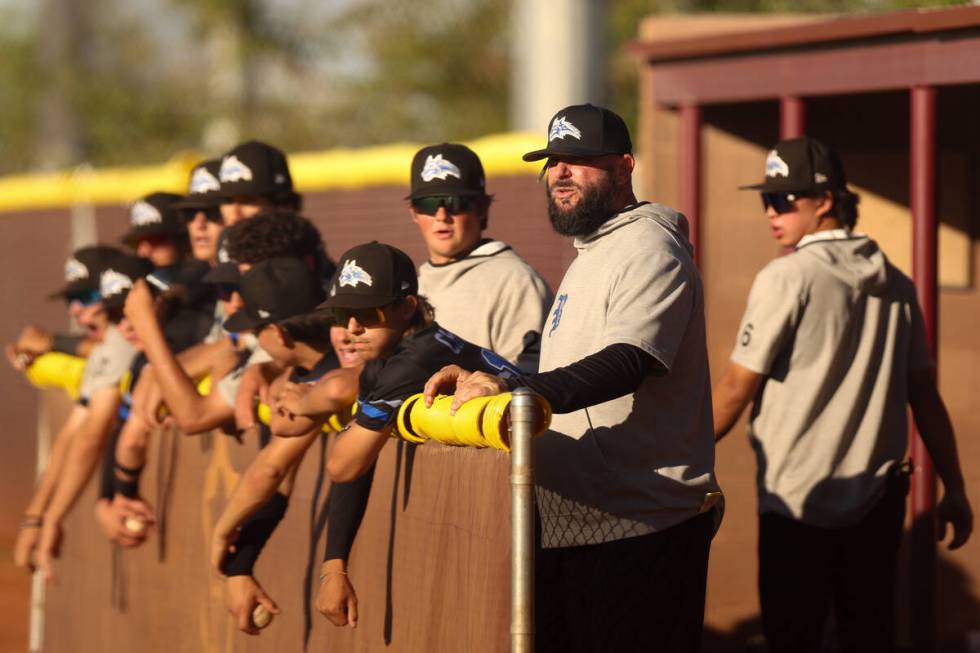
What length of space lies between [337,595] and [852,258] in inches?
83.4

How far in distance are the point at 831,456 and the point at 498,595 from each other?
6.92ft

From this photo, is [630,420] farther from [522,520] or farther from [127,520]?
[127,520]

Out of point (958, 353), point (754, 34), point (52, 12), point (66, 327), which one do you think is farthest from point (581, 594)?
point (52, 12)

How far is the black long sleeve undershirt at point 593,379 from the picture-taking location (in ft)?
13.0

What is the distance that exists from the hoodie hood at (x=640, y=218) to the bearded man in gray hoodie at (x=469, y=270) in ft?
3.47

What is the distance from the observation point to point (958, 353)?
27.4 ft

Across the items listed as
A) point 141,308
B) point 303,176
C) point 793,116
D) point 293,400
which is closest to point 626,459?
point 293,400

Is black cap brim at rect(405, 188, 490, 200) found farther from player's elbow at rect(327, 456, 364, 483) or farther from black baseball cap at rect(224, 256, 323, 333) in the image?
A: player's elbow at rect(327, 456, 364, 483)

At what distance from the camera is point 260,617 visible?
565 centimetres

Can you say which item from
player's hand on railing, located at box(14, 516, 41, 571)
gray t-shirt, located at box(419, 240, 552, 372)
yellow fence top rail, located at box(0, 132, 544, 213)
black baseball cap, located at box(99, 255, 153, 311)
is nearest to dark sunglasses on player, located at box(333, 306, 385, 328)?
gray t-shirt, located at box(419, 240, 552, 372)

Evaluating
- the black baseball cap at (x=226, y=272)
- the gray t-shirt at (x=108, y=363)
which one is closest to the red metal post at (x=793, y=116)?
the black baseball cap at (x=226, y=272)

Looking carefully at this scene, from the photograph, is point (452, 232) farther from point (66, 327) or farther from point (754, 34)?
point (66, 327)

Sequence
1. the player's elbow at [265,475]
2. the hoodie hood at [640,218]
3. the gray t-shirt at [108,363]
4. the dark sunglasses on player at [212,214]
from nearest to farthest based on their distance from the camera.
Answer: the hoodie hood at [640,218]
the player's elbow at [265,475]
the gray t-shirt at [108,363]
the dark sunglasses on player at [212,214]

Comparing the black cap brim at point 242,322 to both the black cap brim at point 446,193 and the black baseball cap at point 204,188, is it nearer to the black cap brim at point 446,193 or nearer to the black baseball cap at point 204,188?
the black cap brim at point 446,193
